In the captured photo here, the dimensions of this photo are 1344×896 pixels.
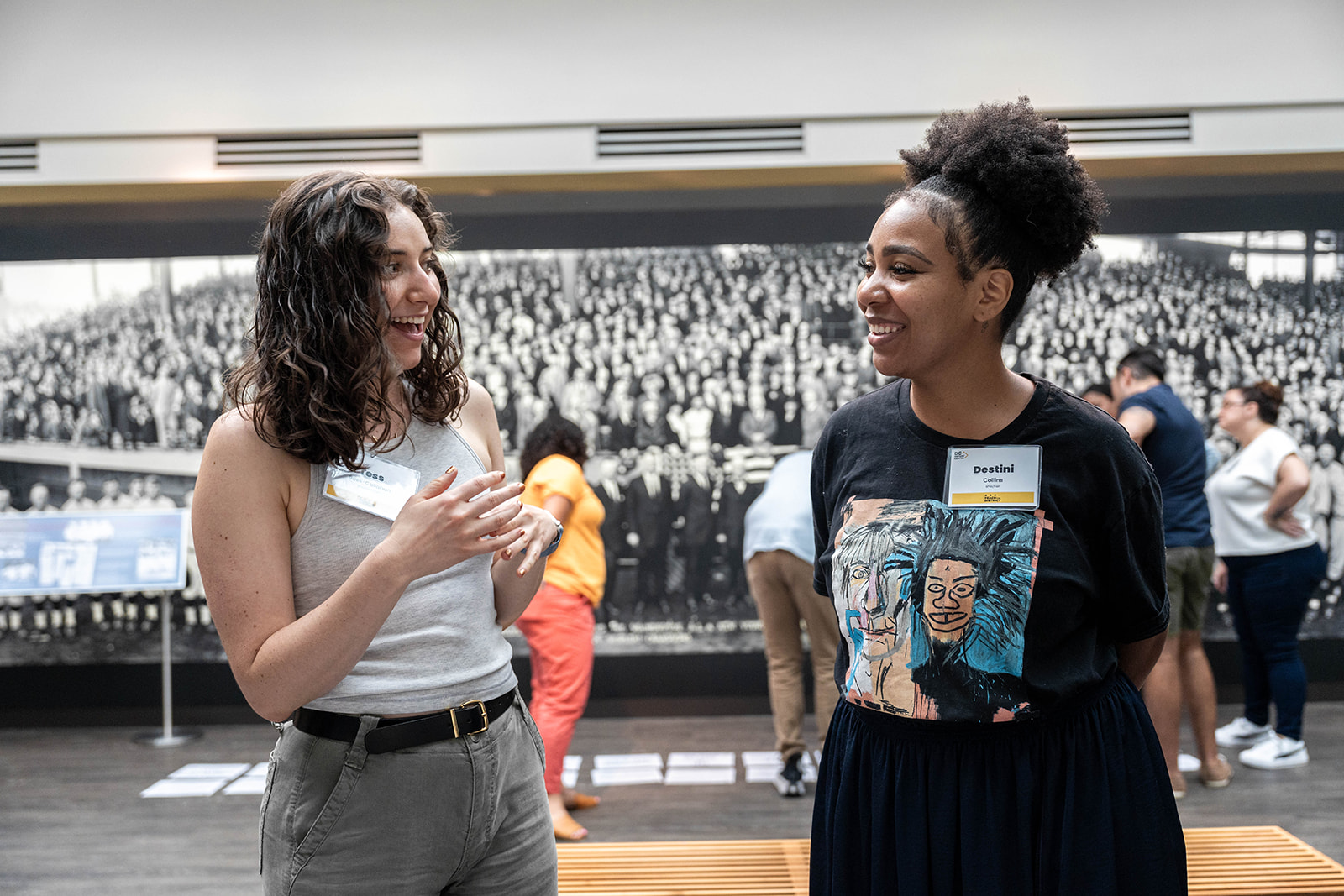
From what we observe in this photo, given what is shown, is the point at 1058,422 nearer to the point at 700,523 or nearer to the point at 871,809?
the point at 871,809

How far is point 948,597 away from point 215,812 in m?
3.84

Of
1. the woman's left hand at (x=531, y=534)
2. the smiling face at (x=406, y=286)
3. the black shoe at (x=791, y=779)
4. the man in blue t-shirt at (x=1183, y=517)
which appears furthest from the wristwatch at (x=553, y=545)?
the man in blue t-shirt at (x=1183, y=517)

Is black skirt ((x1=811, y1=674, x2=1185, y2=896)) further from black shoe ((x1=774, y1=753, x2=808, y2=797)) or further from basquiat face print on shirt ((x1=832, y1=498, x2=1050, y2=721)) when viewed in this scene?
black shoe ((x1=774, y1=753, x2=808, y2=797))

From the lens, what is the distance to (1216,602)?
18.1 feet

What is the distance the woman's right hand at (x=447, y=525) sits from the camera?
115 centimetres

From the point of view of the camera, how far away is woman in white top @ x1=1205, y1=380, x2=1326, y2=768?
4.37 meters

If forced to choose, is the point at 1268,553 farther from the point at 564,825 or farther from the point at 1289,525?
the point at 564,825

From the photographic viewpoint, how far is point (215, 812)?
405 centimetres

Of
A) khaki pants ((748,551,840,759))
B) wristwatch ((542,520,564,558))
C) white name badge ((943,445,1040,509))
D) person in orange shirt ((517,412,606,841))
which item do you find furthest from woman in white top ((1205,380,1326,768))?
wristwatch ((542,520,564,558))

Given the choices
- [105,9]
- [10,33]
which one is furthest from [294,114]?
[10,33]

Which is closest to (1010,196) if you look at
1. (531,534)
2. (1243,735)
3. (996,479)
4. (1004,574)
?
(996,479)

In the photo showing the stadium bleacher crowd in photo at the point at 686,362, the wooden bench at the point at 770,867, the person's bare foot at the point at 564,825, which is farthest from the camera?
the stadium bleacher crowd in photo at the point at 686,362

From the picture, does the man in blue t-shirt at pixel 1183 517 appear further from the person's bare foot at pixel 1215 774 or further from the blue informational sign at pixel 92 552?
the blue informational sign at pixel 92 552

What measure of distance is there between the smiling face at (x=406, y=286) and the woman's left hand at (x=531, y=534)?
0.27m
